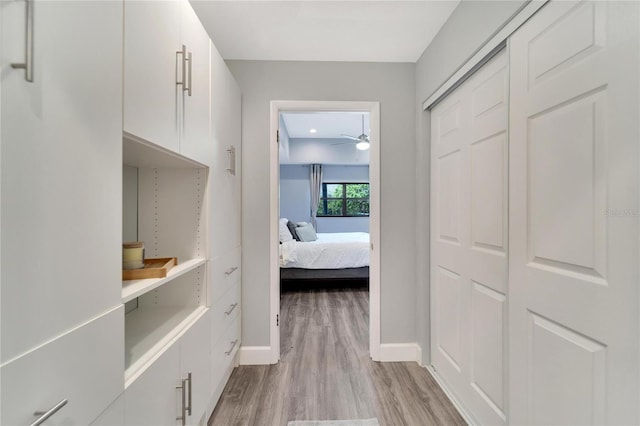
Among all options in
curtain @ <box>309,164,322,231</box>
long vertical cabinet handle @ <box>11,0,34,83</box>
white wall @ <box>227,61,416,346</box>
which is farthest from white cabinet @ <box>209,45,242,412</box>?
curtain @ <box>309,164,322,231</box>

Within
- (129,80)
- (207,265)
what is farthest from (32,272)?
(207,265)

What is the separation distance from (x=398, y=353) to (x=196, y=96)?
234 cm

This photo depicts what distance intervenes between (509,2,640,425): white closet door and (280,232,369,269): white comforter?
2.96 metres

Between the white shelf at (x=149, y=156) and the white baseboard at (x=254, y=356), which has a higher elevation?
the white shelf at (x=149, y=156)

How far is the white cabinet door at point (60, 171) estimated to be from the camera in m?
0.52

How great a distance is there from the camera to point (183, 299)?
1.47 meters

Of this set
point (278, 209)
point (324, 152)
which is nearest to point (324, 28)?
point (278, 209)

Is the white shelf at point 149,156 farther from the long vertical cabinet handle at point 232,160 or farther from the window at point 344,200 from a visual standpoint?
the window at point 344,200

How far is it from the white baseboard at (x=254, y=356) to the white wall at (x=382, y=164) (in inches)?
1.9

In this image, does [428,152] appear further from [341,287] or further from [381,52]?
[341,287]

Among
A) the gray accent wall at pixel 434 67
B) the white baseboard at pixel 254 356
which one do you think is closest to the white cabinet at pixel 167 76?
the gray accent wall at pixel 434 67

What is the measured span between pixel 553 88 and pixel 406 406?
1871 millimetres

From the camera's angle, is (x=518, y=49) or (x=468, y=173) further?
(x=468, y=173)

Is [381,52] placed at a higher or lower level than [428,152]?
higher
